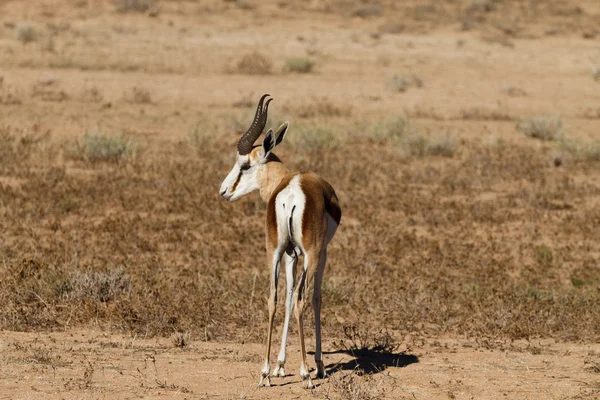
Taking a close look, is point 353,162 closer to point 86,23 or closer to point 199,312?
point 199,312

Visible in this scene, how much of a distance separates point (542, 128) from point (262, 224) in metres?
9.00

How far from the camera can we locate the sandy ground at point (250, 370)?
6.54 m

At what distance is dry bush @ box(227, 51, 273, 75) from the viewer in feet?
89.0

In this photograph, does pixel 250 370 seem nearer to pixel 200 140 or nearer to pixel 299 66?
pixel 200 140

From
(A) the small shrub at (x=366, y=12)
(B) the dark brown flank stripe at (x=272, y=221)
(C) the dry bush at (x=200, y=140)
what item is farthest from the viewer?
(A) the small shrub at (x=366, y=12)

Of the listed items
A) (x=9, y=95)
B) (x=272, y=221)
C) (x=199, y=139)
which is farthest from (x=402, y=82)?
(x=272, y=221)

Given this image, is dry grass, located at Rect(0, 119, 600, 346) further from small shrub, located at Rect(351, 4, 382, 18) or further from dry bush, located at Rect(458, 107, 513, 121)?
small shrub, located at Rect(351, 4, 382, 18)

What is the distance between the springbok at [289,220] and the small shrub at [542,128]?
1344cm

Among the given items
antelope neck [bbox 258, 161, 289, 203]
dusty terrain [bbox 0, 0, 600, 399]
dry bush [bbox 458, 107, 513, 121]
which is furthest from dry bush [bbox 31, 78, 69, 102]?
antelope neck [bbox 258, 161, 289, 203]

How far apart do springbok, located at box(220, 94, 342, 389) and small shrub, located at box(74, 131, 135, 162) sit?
9.27m

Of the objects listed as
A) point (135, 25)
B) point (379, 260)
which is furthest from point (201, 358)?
point (135, 25)

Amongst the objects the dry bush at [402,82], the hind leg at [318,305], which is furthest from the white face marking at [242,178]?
the dry bush at [402,82]

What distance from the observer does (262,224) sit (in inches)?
512

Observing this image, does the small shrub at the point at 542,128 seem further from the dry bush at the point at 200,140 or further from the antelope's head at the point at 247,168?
the antelope's head at the point at 247,168
